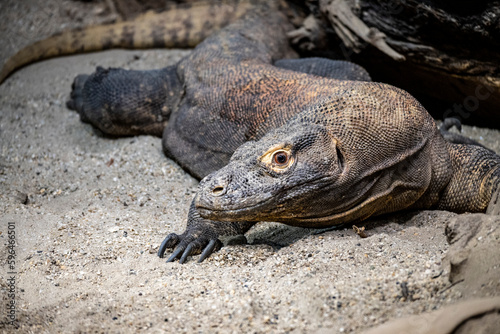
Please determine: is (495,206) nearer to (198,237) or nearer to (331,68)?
(198,237)

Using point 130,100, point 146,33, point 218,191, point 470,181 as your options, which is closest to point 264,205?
point 218,191

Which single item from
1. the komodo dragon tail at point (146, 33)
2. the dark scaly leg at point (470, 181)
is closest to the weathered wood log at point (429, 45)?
the dark scaly leg at point (470, 181)

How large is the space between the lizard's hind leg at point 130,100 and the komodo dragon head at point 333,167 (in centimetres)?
233

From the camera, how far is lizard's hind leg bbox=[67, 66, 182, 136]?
5414mm

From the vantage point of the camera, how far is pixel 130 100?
18.0 ft

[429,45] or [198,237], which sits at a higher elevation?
[429,45]

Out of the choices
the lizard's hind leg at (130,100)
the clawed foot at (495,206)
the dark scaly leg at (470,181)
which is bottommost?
the lizard's hind leg at (130,100)

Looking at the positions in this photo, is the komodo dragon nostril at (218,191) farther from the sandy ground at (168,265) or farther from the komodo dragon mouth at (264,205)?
the sandy ground at (168,265)

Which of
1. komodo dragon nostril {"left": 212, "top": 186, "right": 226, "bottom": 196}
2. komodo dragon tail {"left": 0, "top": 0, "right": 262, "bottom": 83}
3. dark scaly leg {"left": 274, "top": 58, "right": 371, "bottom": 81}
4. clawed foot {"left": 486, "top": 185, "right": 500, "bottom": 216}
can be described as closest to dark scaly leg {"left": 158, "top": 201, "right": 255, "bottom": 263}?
komodo dragon nostril {"left": 212, "top": 186, "right": 226, "bottom": 196}

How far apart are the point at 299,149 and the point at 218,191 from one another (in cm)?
56

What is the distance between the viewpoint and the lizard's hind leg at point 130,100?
213 inches

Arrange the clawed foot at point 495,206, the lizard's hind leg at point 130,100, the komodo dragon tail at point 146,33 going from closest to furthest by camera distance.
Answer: the clawed foot at point 495,206 → the lizard's hind leg at point 130,100 → the komodo dragon tail at point 146,33

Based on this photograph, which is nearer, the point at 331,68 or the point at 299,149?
the point at 299,149

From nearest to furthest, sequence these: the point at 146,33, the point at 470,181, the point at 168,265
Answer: the point at 168,265
the point at 470,181
the point at 146,33
